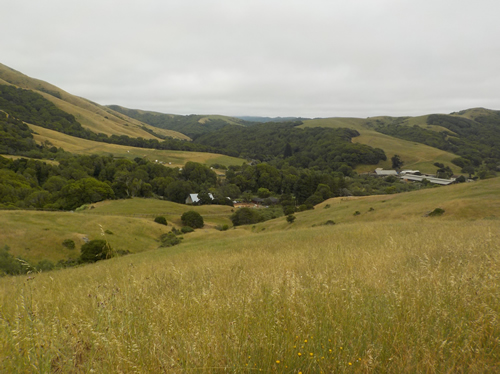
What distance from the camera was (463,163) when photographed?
12725cm

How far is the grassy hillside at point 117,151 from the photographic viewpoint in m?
123

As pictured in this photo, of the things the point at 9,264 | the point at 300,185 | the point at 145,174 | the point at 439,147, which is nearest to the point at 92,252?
the point at 9,264

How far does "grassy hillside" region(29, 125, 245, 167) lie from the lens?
404ft

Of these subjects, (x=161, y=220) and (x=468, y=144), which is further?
(x=468, y=144)

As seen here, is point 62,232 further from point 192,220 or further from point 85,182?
point 85,182

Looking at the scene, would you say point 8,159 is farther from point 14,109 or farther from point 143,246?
point 14,109

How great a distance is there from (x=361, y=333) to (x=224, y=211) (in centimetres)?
6436

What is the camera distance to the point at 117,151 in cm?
13400

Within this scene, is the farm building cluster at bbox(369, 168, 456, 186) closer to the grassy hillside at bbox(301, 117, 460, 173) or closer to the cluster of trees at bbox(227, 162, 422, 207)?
the grassy hillside at bbox(301, 117, 460, 173)

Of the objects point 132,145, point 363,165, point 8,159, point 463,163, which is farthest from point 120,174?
point 463,163

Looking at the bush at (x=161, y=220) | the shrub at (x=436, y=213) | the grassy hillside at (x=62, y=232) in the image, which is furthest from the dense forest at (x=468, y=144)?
the grassy hillside at (x=62, y=232)

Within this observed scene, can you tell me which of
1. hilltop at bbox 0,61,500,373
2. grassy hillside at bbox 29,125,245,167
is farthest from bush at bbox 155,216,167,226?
grassy hillside at bbox 29,125,245,167

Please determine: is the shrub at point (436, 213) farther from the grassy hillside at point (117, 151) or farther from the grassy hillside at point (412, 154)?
the grassy hillside at point (412, 154)

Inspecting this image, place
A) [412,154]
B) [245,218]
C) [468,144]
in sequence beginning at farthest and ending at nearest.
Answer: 1. [468,144]
2. [412,154]
3. [245,218]
